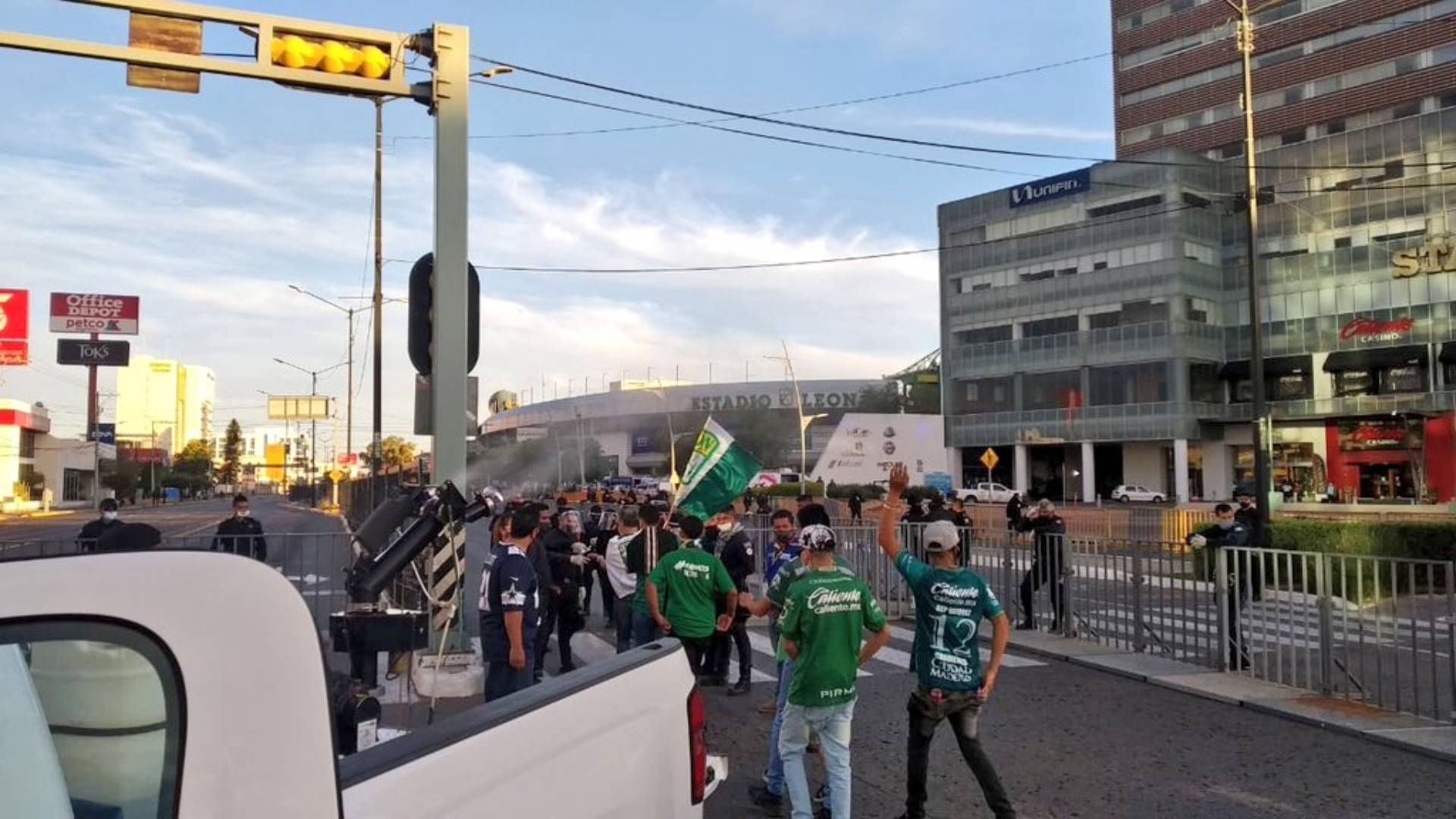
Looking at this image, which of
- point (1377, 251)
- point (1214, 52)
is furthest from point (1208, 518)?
point (1214, 52)

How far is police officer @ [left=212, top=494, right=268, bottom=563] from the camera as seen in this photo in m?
11.8

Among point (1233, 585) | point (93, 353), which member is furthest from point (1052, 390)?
point (1233, 585)

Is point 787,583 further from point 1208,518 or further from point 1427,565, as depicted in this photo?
point 1208,518

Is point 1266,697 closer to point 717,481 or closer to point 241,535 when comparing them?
point 717,481

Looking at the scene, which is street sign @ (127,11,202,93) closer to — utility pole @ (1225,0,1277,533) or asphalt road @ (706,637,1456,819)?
asphalt road @ (706,637,1456,819)

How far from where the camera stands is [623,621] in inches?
419

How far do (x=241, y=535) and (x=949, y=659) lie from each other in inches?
402

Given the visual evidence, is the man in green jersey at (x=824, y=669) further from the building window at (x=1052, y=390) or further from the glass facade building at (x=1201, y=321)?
the building window at (x=1052, y=390)

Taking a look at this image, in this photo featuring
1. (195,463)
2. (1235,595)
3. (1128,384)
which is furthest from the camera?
(195,463)

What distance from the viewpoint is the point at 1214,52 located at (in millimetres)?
66688

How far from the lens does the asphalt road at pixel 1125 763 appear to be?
6.48 metres

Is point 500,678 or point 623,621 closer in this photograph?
point 500,678

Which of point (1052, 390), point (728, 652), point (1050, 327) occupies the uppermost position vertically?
point (1050, 327)

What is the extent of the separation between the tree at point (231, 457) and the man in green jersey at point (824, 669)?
156333 millimetres
